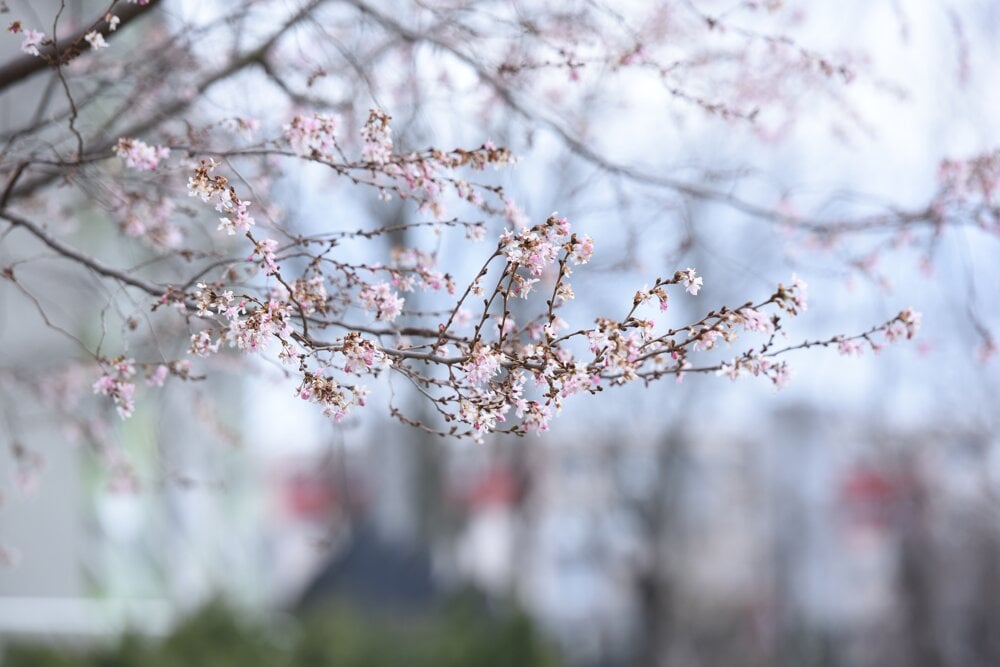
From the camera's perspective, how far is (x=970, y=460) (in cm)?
1271

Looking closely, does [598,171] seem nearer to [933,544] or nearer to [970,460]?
[970,460]

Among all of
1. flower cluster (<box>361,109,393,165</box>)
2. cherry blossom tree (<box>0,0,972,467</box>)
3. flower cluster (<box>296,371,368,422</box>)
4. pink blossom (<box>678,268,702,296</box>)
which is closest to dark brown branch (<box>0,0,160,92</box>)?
cherry blossom tree (<box>0,0,972,467</box>)

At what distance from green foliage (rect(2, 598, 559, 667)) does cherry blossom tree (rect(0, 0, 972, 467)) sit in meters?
2.86

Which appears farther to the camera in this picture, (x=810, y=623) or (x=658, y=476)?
(x=658, y=476)

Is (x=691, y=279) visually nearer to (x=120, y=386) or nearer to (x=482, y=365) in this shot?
(x=482, y=365)

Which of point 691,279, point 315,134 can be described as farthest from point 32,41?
point 691,279

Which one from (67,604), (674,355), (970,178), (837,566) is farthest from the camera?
(837,566)

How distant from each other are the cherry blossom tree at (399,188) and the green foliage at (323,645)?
9.38ft

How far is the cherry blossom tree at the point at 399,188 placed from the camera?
8.89 feet

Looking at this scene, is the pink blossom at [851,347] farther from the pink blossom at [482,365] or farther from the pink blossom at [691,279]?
the pink blossom at [482,365]

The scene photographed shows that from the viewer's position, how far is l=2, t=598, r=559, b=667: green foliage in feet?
27.2

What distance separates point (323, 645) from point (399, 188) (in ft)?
20.0

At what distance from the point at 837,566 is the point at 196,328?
41.0 feet

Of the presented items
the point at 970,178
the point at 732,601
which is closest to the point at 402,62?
the point at 970,178
